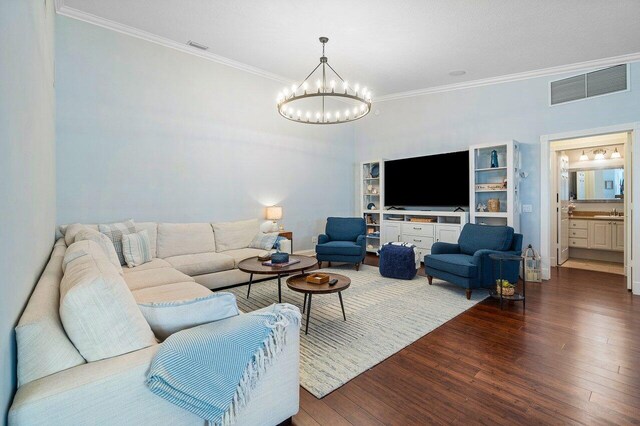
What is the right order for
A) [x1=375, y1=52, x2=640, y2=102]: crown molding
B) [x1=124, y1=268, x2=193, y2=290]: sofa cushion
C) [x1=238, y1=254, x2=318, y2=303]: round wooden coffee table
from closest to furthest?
[x1=124, y1=268, x2=193, y2=290]: sofa cushion → [x1=238, y1=254, x2=318, y2=303]: round wooden coffee table → [x1=375, y1=52, x2=640, y2=102]: crown molding

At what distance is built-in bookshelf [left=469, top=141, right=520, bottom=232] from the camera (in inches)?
186

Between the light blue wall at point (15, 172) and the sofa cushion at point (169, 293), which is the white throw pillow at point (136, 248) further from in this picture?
the light blue wall at point (15, 172)

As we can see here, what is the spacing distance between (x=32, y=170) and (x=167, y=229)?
8.89ft

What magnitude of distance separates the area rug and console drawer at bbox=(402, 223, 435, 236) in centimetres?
127

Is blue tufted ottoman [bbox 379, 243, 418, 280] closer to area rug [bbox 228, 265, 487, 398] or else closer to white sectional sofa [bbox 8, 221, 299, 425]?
area rug [bbox 228, 265, 487, 398]

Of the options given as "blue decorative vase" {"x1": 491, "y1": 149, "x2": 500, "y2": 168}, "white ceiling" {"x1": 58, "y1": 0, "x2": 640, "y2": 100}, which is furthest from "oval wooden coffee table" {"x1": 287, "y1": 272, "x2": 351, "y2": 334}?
"blue decorative vase" {"x1": 491, "y1": 149, "x2": 500, "y2": 168}

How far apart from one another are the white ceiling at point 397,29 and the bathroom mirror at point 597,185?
8.90 feet

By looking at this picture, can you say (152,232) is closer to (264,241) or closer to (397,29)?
(264,241)

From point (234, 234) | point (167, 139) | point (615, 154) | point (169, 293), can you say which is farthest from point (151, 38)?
point (615, 154)

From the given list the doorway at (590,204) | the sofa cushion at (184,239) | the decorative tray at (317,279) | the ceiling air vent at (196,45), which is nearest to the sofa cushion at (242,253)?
the sofa cushion at (184,239)

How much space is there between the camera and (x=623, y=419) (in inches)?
66.1

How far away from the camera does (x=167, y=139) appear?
4449 mm

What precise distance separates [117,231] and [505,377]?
13.2 ft

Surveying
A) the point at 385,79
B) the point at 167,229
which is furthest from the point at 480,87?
the point at 167,229
